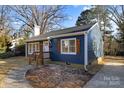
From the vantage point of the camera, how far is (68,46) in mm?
15352

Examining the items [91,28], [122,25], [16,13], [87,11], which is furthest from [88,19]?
[91,28]

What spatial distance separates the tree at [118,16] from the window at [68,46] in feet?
38.2

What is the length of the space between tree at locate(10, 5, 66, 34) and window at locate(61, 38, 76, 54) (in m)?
7.30

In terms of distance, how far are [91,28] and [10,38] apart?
35.1ft

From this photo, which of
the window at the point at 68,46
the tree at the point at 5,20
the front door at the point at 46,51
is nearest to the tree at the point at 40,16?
the tree at the point at 5,20

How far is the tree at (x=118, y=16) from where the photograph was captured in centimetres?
2577

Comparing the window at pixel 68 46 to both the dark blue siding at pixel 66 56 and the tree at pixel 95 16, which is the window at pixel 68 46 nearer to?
the dark blue siding at pixel 66 56

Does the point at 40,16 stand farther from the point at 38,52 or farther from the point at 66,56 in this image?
the point at 66,56

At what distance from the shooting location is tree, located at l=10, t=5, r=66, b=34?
23.3 m

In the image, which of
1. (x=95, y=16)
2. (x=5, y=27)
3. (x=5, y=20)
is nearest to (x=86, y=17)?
(x=95, y=16)

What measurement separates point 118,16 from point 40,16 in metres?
9.32

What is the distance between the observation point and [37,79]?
1122 centimetres

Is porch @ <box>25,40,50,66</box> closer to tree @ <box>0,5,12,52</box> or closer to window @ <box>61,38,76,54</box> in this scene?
window @ <box>61,38,76,54</box>

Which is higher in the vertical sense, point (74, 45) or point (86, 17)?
point (86, 17)
